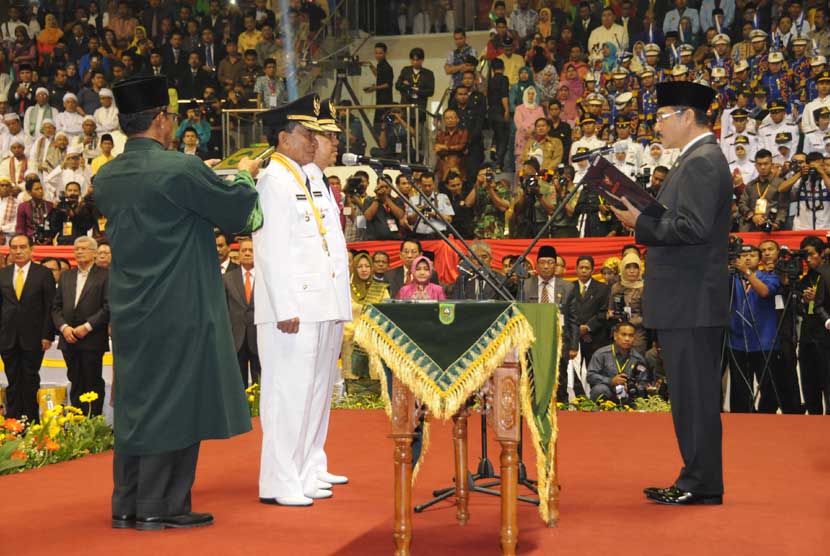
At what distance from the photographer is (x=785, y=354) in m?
9.12

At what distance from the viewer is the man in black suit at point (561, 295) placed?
972 cm

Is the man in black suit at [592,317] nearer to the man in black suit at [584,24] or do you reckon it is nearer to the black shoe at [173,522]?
the black shoe at [173,522]

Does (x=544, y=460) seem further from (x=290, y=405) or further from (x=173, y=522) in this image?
(x=173, y=522)

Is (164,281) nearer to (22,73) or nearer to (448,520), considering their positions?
(448,520)

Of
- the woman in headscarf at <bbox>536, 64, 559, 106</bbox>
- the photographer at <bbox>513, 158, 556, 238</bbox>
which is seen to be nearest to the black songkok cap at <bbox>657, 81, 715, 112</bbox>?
the photographer at <bbox>513, 158, 556, 238</bbox>

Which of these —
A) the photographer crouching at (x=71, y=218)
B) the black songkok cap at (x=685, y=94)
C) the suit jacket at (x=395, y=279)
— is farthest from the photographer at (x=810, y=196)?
the photographer crouching at (x=71, y=218)

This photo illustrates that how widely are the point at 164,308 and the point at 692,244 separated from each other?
2472 millimetres

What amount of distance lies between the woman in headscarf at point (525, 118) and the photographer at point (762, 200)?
Answer: 13.6 feet

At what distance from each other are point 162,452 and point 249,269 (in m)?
5.53

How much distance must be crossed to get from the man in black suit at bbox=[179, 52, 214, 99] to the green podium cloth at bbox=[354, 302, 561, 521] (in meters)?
14.2

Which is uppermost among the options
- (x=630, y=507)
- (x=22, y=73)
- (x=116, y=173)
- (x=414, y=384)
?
(x=22, y=73)

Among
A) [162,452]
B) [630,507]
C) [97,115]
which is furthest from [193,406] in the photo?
[97,115]

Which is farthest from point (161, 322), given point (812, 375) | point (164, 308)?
point (812, 375)

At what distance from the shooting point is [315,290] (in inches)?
208
